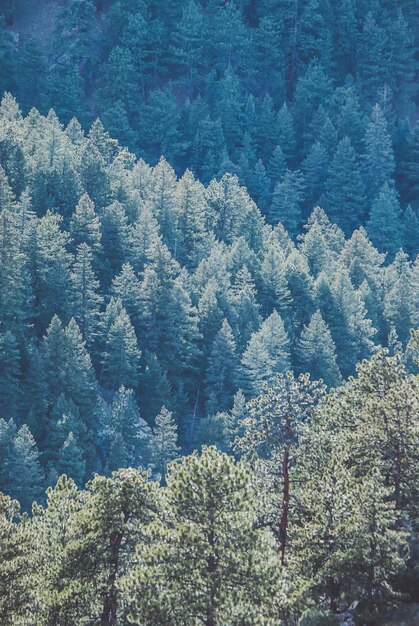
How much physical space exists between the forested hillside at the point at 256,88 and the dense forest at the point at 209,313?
370 millimetres

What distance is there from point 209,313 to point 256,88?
68.6 m

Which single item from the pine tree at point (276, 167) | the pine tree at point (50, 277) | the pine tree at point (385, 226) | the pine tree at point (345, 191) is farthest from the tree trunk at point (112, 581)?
the pine tree at point (276, 167)

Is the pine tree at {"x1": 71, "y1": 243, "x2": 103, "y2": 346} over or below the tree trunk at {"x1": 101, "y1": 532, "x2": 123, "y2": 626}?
over

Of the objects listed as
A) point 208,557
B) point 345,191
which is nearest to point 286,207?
point 345,191

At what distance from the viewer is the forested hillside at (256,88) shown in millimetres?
125375

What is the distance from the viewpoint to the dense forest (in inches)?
1064

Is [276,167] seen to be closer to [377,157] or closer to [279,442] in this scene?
[377,157]

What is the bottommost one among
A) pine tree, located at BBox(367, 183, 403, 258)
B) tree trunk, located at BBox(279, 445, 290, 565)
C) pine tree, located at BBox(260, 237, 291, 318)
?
tree trunk, located at BBox(279, 445, 290, 565)

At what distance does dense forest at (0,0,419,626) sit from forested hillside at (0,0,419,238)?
370 mm

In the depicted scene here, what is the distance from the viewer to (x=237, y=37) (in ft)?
460

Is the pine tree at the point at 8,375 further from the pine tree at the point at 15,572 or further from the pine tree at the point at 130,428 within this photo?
the pine tree at the point at 15,572

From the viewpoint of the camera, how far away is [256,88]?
14275cm

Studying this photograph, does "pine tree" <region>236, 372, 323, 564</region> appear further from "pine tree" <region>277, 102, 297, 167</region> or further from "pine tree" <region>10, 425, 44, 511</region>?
"pine tree" <region>277, 102, 297, 167</region>

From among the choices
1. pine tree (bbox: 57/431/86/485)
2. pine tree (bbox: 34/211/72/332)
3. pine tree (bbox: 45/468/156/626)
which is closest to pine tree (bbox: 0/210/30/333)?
pine tree (bbox: 34/211/72/332)
